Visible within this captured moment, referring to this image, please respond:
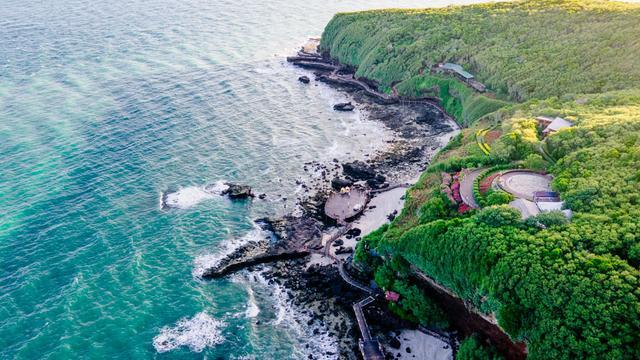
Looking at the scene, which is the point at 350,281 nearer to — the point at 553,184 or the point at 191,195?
the point at 553,184

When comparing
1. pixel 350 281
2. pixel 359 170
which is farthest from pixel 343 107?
pixel 350 281

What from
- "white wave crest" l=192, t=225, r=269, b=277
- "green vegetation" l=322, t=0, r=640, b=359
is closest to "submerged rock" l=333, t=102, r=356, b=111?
"green vegetation" l=322, t=0, r=640, b=359

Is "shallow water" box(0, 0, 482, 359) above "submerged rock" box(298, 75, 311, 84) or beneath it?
beneath

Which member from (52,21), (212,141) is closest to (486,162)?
(212,141)

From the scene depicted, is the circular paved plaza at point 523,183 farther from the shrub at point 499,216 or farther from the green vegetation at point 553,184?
the shrub at point 499,216

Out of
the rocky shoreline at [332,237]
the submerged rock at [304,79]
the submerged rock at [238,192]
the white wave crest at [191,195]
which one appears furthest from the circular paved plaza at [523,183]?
the submerged rock at [304,79]

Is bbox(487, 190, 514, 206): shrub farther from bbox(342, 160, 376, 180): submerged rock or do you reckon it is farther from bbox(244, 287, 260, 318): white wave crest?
bbox(244, 287, 260, 318): white wave crest

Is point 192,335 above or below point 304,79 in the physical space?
below
